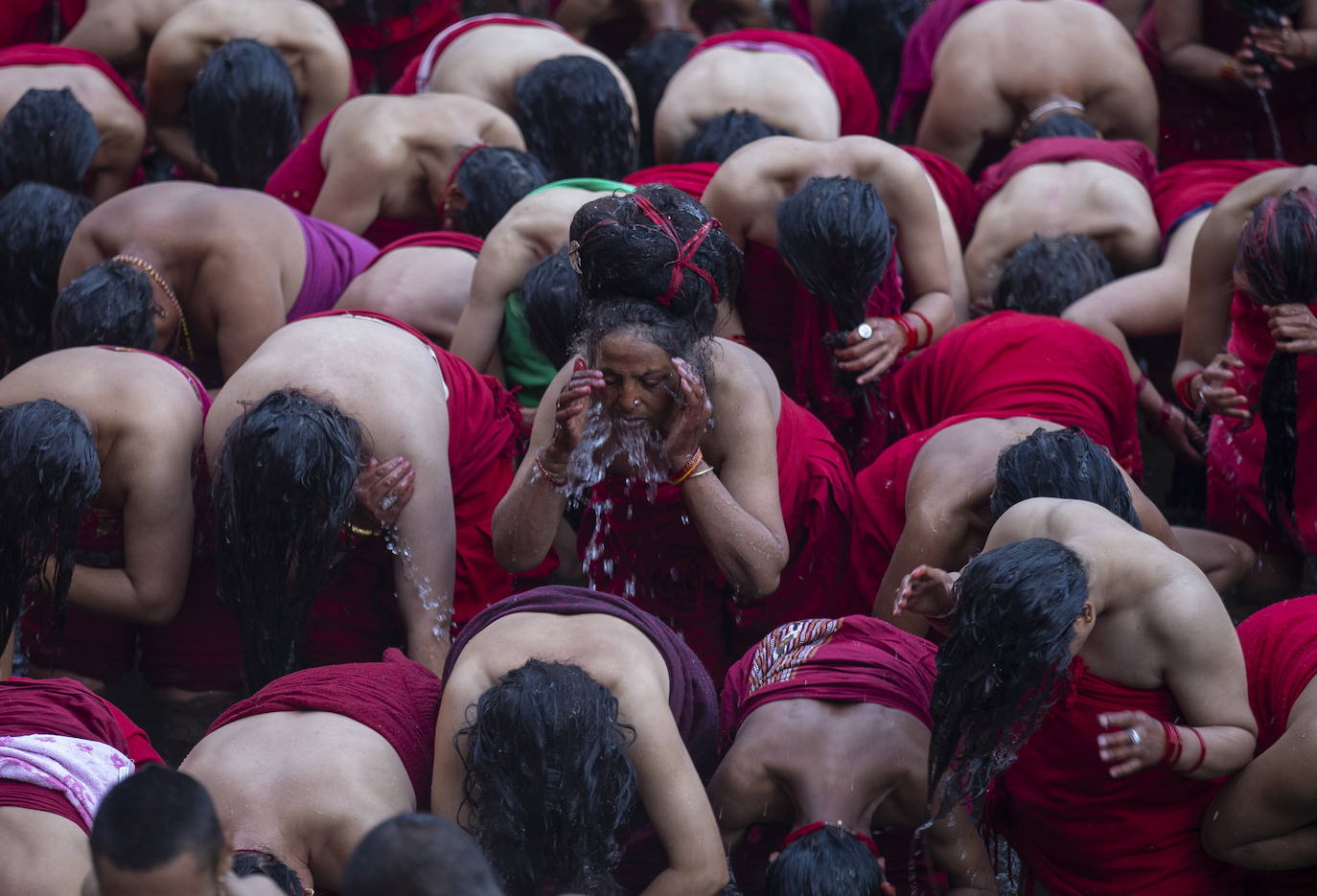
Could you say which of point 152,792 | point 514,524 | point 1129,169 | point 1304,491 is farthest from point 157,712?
point 1129,169

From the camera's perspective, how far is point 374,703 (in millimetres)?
2932

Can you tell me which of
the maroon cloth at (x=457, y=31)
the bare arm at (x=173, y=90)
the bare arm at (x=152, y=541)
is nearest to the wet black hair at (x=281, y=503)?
the bare arm at (x=152, y=541)

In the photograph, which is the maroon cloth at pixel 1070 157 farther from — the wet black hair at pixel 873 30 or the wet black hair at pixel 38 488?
the wet black hair at pixel 38 488

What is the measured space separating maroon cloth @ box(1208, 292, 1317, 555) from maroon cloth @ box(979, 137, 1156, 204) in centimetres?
99

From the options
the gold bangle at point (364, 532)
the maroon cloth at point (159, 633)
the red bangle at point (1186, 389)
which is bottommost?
the maroon cloth at point (159, 633)

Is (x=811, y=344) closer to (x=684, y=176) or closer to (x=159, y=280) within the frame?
(x=684, y=176)

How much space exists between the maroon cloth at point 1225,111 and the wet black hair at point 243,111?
9.50 feet

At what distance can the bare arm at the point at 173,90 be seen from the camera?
16.8ft

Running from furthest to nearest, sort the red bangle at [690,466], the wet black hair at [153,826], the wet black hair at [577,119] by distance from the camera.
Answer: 1. the wet black hair at [577,119]
2. the red bangle at [690,466]
3. the wet black hair at [153,826]

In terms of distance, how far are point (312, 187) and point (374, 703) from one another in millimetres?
2406

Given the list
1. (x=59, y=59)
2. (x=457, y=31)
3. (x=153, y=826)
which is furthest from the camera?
(x=457, y=31)

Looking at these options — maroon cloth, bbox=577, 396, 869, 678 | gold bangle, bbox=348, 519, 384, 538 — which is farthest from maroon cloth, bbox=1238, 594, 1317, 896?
gold bangle, bbox=348, 519, 384, 538

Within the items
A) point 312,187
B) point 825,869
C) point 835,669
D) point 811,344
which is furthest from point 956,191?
point 825,869

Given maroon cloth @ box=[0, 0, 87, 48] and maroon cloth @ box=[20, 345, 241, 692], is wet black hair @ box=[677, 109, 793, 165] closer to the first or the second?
maroon cloth @ box=[20, 345, 241, 692]
